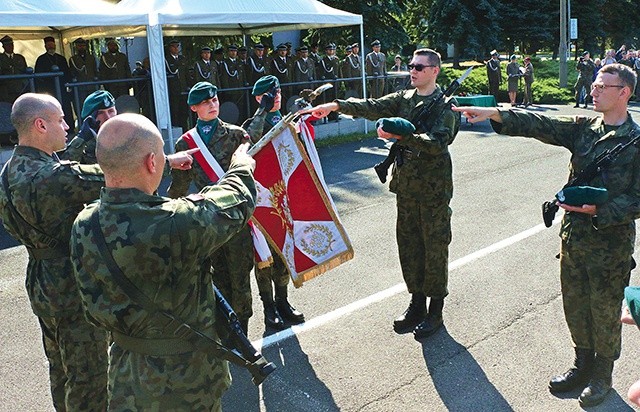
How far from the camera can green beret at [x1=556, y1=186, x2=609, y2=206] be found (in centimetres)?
368

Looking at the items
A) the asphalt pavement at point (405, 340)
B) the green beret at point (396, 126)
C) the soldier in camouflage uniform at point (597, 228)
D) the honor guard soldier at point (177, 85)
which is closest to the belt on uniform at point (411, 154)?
the green beret at point (396, 126)

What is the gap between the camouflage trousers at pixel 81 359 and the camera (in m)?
3.43

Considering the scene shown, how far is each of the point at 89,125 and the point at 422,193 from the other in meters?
2.60

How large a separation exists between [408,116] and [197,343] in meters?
3.07

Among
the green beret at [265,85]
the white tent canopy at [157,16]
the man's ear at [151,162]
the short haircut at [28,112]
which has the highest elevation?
the white tent canopy at [157,16]

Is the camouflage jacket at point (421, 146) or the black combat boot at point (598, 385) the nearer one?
the black combat boot at point (598, 385)

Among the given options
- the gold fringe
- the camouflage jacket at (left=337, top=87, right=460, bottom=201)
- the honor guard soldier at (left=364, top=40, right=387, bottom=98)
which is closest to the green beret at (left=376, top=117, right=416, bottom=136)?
the camouflage jacket at (left=337, top=87, right=460, bottom=201)

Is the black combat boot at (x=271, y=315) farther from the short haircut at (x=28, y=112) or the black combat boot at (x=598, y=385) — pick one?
the short haircut at (x=28, y=112)

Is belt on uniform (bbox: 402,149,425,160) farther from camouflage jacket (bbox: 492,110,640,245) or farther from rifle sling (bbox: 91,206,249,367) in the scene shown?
rifle sling (bbox: 91,206,249,367)

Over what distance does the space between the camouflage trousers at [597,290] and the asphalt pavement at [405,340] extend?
1.39ft

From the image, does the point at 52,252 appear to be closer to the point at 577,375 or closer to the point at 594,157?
the point at 594,157

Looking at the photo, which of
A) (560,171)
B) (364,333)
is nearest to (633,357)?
(364,333)

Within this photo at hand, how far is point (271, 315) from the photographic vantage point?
5.38m

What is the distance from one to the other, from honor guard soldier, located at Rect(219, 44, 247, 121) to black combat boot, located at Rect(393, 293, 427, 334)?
34.2 ft
